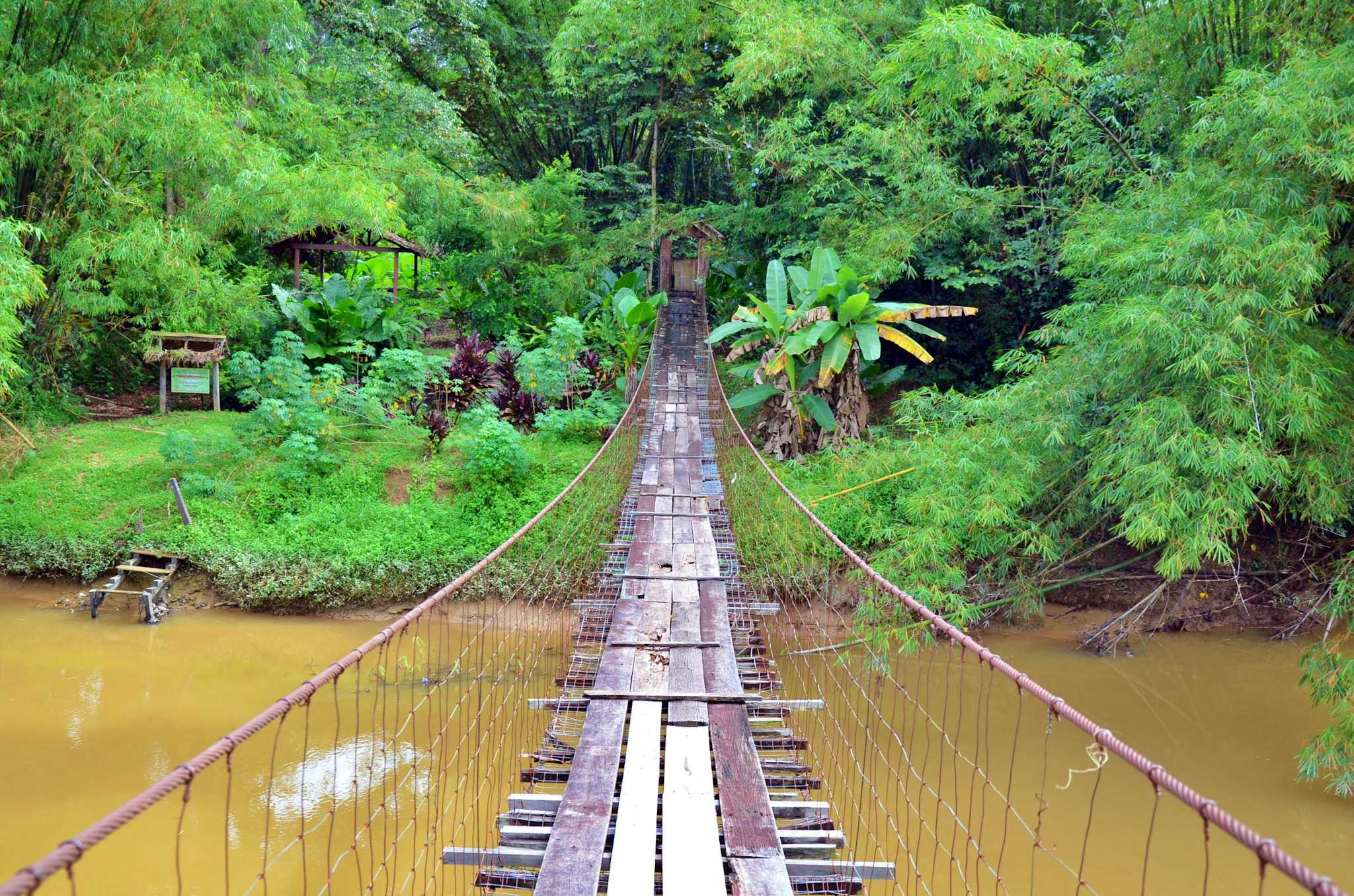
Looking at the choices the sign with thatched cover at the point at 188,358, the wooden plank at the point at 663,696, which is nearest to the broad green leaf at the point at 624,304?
the sign with thatched cover at the point at 188,358

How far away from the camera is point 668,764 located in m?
2.35

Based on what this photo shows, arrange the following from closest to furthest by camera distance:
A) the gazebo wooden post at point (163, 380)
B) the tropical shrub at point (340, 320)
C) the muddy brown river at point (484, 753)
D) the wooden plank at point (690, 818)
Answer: the wooden plank at point (690, 818) < the muddy brown river at point (484, 753) < the gazebo wooden post at point (163, 380) < the tropical shrub at point (340, 320)

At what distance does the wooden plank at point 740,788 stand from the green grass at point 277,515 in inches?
138

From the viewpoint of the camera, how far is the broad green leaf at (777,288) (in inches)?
267

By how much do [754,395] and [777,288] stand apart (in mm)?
794

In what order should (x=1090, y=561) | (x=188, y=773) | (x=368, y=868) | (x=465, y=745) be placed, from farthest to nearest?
(x=1090, y=561) < (x=465, y=745) < (x=368, y=868) < (x=188, y=773)

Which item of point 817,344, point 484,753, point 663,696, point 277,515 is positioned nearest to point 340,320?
point 277,515

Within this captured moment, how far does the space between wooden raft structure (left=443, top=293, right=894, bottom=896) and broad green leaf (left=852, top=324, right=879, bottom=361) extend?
2.59m

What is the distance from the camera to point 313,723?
4.31 meters

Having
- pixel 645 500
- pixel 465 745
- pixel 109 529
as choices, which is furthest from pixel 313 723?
pixel 109 529

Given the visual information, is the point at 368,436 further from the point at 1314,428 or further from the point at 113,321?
the point at 1314,428

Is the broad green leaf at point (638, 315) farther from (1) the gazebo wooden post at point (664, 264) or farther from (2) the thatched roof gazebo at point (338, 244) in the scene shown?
(1) the gazebo wooden post at point (664, 264)

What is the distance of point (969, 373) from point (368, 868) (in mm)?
6568

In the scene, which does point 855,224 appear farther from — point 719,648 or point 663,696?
point 663,696
